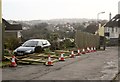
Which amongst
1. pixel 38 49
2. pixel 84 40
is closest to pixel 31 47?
pixel 38 49

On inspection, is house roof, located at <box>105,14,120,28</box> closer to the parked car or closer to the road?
the parked car

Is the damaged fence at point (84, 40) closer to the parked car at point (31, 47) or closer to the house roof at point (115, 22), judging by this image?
the parked car at point (31, 47)

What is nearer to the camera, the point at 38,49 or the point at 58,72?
the point at 58,72

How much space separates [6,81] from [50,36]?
30.4m

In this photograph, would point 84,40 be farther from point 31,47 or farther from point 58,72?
point 58,72

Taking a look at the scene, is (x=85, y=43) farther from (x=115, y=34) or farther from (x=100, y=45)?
(x=115, y=34)

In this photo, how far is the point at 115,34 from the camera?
86625 mm

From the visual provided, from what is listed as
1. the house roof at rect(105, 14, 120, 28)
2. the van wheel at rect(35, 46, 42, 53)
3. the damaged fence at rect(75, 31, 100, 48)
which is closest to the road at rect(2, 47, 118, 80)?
the van wheel at rect(35, 46, 42, 53)

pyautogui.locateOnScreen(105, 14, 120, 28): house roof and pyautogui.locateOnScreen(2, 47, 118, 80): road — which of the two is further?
pyautogui.locateOnScreen(105, 14, 120, 28): house roof

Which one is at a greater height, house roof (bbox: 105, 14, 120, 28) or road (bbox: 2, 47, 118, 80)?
house roof (bbox: 105, 14, 120, 28)

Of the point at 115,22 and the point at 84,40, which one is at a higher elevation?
the point at 115,22

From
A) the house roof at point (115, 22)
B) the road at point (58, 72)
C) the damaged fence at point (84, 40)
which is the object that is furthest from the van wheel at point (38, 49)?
the house roof at point (115, 22)

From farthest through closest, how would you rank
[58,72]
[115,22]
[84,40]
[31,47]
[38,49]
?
[115,22] < [84,40] < [38,49] < [31,47] < [58,72]

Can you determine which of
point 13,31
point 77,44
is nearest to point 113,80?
point 77,44
